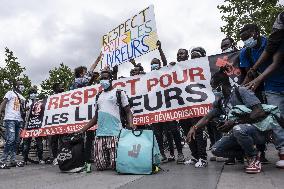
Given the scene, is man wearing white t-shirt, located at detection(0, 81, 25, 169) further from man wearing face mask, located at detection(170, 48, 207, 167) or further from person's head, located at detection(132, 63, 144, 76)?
man wearing face mask, located at detection(170, 48, 207, 167)

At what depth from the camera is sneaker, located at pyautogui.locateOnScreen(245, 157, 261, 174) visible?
4.27m

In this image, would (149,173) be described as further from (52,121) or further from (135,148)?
(52,121)

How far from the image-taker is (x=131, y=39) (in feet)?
27.5

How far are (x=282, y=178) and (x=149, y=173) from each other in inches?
68.1

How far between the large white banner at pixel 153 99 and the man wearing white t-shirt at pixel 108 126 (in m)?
1.03

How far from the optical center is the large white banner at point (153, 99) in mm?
6434

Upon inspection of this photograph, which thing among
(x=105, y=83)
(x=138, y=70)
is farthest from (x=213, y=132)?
(x=105, y=83)

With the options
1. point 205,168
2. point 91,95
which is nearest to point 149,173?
point 205,168

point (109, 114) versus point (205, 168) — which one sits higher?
point (109, 114)

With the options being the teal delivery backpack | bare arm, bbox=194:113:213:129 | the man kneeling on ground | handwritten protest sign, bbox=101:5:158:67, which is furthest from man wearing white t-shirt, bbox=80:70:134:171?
handwritten protest sign, bbox=101:5:158:67

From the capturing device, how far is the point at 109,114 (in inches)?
229

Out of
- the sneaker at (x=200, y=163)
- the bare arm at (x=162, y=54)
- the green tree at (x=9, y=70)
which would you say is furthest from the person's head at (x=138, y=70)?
the green tree at (x=9, y=70)

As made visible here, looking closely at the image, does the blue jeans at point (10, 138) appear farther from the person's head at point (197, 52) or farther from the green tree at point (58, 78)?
the green tree at point (58, 78)

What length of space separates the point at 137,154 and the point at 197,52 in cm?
266
